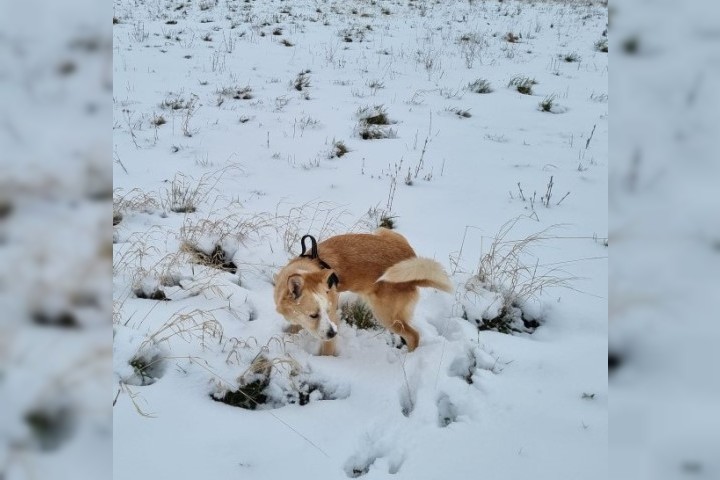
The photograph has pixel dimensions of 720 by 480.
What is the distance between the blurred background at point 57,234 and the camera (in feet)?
1.86

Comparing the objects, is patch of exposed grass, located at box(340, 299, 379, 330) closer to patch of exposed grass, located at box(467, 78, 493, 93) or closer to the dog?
the dog

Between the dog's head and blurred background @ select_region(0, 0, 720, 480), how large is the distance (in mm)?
1970

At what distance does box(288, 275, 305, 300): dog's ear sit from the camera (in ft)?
8.46

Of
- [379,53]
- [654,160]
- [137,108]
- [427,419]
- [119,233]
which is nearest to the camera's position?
[654,160]

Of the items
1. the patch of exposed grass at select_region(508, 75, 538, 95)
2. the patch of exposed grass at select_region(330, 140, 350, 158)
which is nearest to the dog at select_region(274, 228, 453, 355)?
the patch of exposed grass at select_region(330, 140, 350, 158)

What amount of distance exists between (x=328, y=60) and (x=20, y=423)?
9.31 m

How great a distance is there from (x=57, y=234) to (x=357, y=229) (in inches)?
143

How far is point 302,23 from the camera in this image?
11656 millimetres

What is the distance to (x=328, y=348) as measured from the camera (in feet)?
9.27

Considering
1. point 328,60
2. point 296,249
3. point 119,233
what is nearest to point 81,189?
point 296,249

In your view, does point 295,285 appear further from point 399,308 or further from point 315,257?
point 399,308

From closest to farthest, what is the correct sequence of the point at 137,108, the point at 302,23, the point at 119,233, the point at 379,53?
1. the point at 119,233
2. the point at 137,108
3. the point at 379,53
4. the point at 302,23

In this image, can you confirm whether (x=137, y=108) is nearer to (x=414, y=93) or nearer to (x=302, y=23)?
(x=414, y=93)

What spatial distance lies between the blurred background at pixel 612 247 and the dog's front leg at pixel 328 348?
7.38 feet
